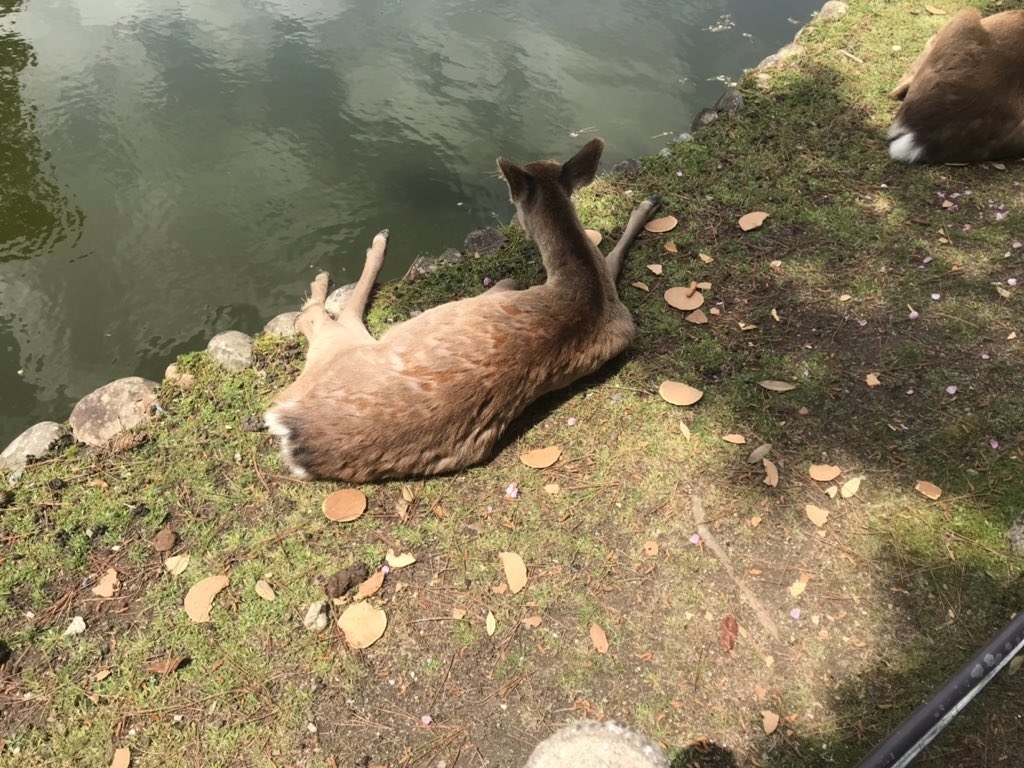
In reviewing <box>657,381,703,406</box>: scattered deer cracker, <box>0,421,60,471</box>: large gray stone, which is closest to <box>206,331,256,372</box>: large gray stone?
<box>0,421,60,471</box>: large gray stone

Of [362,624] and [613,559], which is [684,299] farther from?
[362,624]

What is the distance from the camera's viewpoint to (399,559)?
309 centimetres

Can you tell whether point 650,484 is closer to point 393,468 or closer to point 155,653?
point 393,468

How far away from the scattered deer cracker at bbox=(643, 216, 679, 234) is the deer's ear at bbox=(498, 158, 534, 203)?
97cm

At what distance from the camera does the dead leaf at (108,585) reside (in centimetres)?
297

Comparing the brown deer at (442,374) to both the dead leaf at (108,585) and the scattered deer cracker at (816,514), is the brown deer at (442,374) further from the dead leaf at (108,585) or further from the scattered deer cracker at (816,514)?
the scattered deer cracker at (816,514)

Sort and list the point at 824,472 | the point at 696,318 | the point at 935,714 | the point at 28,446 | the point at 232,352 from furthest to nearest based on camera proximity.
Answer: the point at 696,318, the point at 232,352, the point at 28,446, the point at 824,472, the point at 935,714

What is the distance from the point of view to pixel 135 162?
5664 mm

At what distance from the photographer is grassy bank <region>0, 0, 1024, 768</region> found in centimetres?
263

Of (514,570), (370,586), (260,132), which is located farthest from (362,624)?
(260,132)

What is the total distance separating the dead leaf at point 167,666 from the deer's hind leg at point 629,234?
302 centimetres

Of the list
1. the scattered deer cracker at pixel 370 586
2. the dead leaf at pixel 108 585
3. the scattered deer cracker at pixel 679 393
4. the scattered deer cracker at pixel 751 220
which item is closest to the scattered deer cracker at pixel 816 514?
the scattered deer cracker at pixel 679 393

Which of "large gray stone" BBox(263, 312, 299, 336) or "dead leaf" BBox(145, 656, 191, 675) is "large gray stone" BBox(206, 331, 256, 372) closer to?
"large gray stone" BBox(263, 312, 299, 336)

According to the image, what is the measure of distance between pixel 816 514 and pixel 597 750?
1.94m
